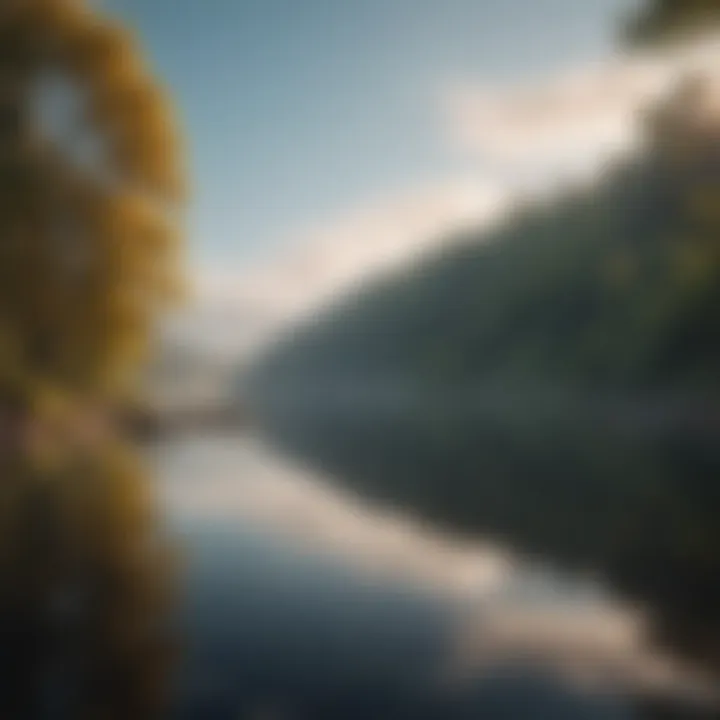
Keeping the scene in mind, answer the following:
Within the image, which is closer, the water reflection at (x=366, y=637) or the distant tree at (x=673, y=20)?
the water reflection at (x=366, y=637)

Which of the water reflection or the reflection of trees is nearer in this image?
the water reflection

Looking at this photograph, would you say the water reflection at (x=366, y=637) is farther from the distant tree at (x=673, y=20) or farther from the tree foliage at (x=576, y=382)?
the distant tree at (x=673, y=20)

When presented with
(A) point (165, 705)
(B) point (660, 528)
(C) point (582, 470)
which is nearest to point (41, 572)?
(A) point (165, 705)

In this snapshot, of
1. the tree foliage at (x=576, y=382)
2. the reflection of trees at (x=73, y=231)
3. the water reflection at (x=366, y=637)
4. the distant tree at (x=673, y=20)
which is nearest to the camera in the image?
the water reflection at (x=366, y=637)

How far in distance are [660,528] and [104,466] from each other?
8718 mm

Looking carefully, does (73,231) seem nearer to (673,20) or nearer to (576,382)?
(673,20)

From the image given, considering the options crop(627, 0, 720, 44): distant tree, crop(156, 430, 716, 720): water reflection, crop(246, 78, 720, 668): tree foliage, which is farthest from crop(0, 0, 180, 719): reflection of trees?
crop(627, 0, 720, 44): distant tree

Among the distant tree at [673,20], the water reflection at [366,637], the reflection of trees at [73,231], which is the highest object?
the reflection of trees at [73,231]

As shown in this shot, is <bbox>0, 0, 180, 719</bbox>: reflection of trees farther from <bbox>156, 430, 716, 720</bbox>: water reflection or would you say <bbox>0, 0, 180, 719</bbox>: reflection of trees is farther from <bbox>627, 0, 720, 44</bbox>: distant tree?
<bbox>627, 0, 720, 44</bbox>: distant tree

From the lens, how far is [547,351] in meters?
54.0

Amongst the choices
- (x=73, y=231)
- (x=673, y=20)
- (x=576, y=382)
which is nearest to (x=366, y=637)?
(x=673, y=20)

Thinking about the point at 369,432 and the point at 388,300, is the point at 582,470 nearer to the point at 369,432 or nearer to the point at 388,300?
the point at 369,432

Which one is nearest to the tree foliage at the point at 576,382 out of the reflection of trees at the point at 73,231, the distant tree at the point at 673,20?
the distant tree at the point at 673,20

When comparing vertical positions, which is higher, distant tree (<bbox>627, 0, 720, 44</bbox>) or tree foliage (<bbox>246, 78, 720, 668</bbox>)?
tree foliage (<bbox>246, 78, 720, 668</bbox>)
